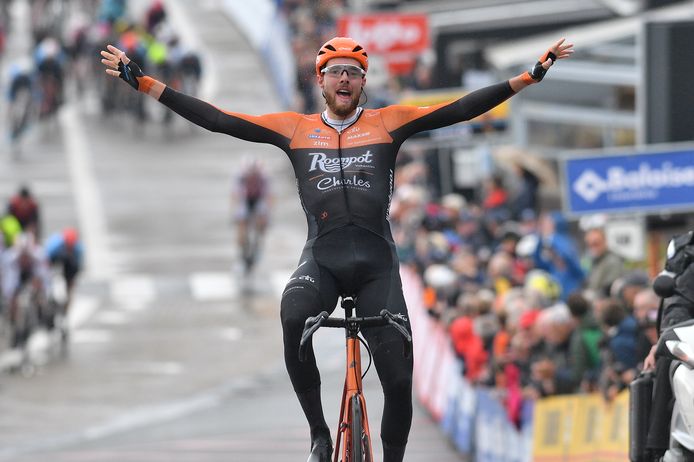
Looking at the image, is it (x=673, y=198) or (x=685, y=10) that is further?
(x=685, y=10)

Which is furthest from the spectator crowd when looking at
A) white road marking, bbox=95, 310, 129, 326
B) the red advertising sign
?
white road marking, bbox=95, 310, 129, 326

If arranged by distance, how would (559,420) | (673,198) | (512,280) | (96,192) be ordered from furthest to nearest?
(96,192) → (512,280) → (673,198) → (559,420)

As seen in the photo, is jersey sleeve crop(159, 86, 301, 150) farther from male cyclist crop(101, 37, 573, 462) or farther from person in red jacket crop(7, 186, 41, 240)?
person in red jacket crop(7, 186, 41, 240)

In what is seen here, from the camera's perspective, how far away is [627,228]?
53.8 feet

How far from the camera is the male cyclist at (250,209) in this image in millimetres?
30141

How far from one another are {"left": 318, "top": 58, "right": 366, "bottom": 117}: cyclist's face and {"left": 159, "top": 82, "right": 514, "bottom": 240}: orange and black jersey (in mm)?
109

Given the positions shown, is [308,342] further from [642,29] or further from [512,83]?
[642,29]

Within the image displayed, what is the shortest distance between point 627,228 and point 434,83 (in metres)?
14.4

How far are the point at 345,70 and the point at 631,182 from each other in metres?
7.06

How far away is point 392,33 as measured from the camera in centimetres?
2961

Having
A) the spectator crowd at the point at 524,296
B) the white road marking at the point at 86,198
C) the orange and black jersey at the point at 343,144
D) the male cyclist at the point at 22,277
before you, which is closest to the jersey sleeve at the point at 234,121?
the orange and black jersey at the point at 343,144

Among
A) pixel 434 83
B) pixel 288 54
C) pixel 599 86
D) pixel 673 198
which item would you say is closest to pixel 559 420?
pixel 673 198

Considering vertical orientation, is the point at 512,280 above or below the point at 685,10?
below

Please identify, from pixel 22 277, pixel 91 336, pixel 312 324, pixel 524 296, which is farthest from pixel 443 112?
pixel 91 336
